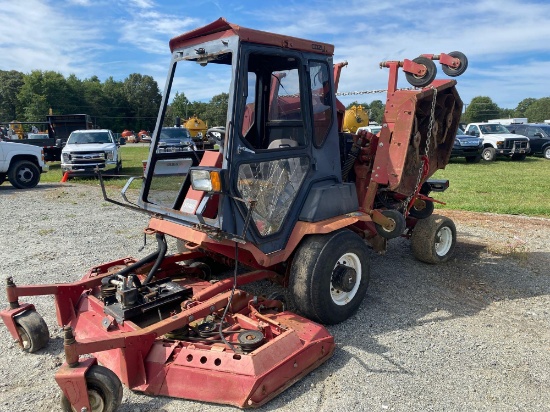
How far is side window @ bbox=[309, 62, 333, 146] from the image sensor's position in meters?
4.11

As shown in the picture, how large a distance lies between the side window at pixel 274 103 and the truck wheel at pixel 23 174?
1167cm

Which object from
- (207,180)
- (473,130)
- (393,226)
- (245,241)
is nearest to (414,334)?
(393,226)


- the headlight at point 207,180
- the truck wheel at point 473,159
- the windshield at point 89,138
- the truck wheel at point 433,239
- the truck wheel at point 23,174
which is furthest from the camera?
the truck wheel at point 473,159

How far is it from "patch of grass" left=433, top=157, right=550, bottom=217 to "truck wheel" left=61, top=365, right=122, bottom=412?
8599 mm

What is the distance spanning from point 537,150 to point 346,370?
24137mm

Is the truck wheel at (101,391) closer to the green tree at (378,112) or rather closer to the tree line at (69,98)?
the green tree at (378,112)

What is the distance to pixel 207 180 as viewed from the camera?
3.38m

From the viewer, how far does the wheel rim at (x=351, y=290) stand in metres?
4.14

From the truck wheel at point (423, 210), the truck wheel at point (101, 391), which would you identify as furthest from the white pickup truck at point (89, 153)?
the truck wheel at point (101, 391)

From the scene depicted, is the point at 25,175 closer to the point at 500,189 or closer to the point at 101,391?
the point at 101,391

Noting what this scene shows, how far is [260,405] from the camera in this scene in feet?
9.66

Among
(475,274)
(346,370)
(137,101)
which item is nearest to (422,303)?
(475,274)

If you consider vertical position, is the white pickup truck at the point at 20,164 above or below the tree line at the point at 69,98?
below

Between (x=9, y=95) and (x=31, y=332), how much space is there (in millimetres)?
77398
